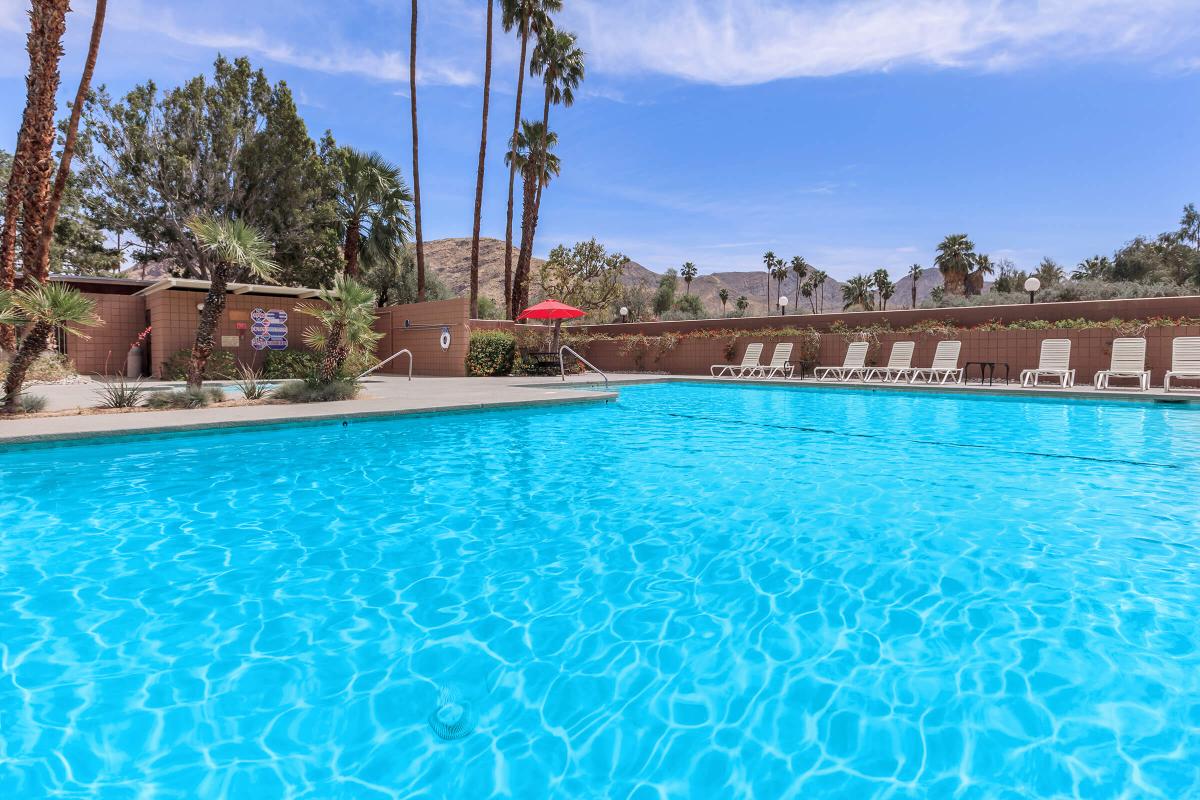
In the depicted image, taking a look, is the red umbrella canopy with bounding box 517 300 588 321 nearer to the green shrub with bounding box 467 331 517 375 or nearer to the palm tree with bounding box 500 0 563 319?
the green shrub with bounding box 467 331 517 375

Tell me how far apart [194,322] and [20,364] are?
8.71 m

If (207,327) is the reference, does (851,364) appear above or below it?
below

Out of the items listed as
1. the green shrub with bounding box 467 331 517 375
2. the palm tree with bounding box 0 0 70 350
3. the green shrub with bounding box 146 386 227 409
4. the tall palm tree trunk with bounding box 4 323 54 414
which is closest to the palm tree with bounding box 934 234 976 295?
the green shrub with bounding box 467 331 517 375

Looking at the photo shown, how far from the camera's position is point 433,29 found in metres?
22.2

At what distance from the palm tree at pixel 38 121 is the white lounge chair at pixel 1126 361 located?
19.6 meters

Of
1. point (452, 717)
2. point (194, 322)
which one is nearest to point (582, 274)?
point (194, 322)

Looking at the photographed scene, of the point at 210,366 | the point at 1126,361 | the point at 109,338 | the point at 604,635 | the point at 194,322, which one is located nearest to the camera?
the point at 604,635

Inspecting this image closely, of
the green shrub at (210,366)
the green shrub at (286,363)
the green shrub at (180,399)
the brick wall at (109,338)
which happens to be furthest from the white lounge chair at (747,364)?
the brick wall at (109,338)

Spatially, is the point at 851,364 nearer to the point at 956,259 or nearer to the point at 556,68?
the point at 556,68

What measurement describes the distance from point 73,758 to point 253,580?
146 cm

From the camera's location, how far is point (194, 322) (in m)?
16.7

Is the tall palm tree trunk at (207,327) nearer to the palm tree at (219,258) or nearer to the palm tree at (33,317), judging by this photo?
the palm tree at (219,258)

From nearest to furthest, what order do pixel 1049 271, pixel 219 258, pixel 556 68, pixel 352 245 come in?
pixel 219 258, pixel 352 245, pixel 556 68, pixel 1049 271

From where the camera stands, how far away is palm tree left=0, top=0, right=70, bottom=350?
9.80 m
